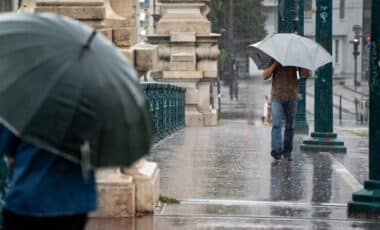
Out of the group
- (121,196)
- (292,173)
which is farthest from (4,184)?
(292,173)

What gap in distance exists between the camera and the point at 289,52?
14.4 metres

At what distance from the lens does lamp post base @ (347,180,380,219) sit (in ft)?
32.9

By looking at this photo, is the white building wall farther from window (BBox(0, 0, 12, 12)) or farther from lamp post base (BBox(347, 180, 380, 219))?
lamp post base (BBox(347, 180, 380, 219))

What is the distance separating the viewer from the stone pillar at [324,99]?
1747 centimetres

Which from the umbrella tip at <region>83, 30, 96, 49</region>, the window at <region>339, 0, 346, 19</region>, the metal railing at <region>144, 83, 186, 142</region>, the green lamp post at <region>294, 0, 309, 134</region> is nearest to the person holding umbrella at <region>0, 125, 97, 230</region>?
the umbrella tip at <region>83, 30, 96, 49</region>

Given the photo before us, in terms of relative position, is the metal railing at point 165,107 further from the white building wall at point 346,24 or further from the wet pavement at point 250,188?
the white building wall at point 346,24

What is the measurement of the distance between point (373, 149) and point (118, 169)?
8.24ft

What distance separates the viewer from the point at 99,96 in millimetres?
4609

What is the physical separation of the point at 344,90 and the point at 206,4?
54.4 m

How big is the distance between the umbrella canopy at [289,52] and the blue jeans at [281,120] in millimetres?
577

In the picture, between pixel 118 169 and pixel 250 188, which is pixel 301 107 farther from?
pixel 118 169

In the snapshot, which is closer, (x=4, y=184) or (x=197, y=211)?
(x=4, y=184)

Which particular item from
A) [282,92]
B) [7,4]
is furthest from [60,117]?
[7,4]

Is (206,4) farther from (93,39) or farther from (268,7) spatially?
(268,7)
